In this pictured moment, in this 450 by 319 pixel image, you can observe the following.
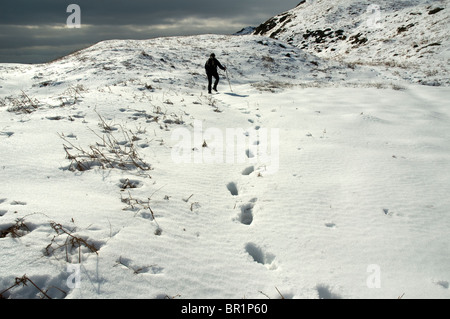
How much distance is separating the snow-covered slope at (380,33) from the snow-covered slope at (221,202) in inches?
560

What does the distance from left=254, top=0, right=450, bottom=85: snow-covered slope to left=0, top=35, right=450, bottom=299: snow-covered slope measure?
14224 mm

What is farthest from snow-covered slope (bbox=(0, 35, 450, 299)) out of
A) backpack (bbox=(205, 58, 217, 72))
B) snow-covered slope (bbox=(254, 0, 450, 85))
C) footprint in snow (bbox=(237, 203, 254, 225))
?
snow-covered slope (bbox=(254, 0, 450, 85))

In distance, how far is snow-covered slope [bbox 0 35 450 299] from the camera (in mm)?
2572

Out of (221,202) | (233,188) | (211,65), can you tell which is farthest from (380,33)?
(221,202)

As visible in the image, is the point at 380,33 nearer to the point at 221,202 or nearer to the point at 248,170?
the point at 248,170

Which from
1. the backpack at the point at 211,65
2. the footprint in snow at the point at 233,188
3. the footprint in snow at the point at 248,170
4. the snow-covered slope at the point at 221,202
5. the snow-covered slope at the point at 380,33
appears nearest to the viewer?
the snow-covered slope at the point at 221,202

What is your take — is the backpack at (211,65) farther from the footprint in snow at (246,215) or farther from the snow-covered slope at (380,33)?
the snow-covered slope at (380,33)

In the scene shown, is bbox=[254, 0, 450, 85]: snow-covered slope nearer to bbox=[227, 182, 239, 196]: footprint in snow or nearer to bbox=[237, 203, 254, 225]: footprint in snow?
bbox=[227, 182, 239, 196]: footprint in snow

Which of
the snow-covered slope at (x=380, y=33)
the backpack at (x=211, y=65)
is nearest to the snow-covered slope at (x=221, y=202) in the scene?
the backpack at (x=211, y=65)

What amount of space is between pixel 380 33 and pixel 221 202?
35139 millimetres

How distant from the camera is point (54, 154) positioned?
472 centimetres

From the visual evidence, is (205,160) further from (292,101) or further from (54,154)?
(292,101)

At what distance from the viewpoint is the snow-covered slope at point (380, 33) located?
796 inches

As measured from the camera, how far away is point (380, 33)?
2975cm
